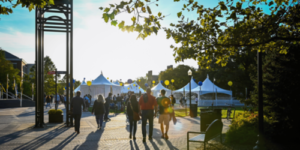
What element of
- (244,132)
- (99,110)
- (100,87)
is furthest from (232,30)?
(100,87)

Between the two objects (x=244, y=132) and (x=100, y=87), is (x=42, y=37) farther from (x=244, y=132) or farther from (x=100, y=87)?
(x=100, y=87)

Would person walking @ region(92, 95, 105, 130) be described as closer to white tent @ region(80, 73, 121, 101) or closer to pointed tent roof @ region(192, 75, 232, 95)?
white tent @ region(80, 73, 121, 101)

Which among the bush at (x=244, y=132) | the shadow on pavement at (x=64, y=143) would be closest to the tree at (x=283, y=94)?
the bush at (x=244, y=132)

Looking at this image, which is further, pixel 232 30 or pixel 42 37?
pixel 42 37

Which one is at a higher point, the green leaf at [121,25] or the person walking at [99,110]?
the green leaf at [121,25]

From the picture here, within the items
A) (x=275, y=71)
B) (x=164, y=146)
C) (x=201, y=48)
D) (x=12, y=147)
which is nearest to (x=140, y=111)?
(x=164, y=146)

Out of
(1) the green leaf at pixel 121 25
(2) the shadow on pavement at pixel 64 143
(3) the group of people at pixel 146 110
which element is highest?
(1) the green leaf at pixel 121 25

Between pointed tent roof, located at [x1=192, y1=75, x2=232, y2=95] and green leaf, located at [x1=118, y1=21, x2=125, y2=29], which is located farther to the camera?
pointed tent roof, located at [x1=192, y1=75, x2=232, y2=95]

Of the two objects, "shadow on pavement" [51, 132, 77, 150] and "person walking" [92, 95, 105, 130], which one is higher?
"person walking" [92, 95, 105, 130]

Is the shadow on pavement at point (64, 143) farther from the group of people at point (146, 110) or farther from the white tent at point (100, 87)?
the white tent at point (100, 87)

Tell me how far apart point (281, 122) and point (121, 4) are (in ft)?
21.8

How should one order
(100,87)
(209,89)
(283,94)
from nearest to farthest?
(283,94), (100,87), (209,89)

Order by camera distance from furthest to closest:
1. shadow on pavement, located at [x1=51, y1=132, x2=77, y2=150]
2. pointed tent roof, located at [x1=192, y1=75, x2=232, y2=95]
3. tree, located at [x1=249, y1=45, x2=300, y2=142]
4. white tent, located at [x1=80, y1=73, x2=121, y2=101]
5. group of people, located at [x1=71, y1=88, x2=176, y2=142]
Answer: pointed tent roof, located at [x1=192, y1=75, x2=232, y2=95], white tent, located at [x1=80, y1=73, x2=121, y2=101], group of people, located at [x1=71, y1=88, x2=176, y2=142], tree, located at [x1=249, y1=45, x2=300, y2=142], shadow on pavement, located at [x1=51, y1=132, x2=77, y2=150]

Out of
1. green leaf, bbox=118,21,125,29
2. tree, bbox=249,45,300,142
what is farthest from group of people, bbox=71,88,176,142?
green leaf, bbox=118,21,125,29
